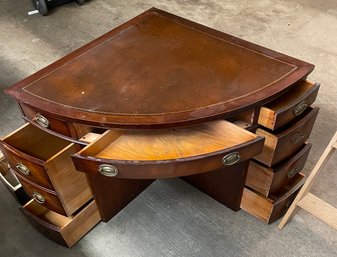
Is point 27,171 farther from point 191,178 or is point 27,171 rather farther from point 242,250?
point 242,250

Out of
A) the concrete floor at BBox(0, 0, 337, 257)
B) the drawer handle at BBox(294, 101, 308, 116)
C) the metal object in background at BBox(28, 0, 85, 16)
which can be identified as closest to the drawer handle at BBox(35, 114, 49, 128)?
the concrete floor at BBox(0, 0, 337, 257)

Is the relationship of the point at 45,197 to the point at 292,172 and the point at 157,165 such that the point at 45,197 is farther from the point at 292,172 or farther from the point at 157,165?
the point at 292,172

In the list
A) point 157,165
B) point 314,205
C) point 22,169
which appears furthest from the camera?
point 314,205

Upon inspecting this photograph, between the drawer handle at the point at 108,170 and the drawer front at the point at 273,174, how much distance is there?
1.59 feet

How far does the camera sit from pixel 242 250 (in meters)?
1.24

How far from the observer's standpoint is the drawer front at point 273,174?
1142 millimetres

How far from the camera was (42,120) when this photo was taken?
103 centimetres

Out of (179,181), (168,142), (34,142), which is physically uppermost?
(168,142)

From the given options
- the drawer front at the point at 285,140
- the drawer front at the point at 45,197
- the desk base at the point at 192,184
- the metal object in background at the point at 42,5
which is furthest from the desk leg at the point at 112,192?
the metal object in background at the point at 42,5

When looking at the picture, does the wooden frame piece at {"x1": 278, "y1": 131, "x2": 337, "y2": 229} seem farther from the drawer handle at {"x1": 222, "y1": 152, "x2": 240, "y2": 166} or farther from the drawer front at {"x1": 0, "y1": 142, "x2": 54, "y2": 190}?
the drawer front at {"x1": 0, "y1": 142, "x2": 54, "y2": 190}

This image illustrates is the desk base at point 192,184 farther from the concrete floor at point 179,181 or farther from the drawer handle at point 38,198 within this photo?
the drawer handle at point 38,198

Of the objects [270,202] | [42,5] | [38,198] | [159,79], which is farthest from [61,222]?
[42,5]

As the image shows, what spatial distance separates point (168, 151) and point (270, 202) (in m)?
0.49

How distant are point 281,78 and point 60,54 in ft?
5.10
